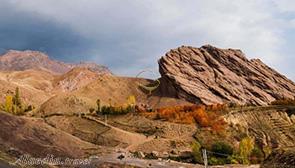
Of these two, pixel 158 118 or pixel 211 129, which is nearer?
pixel 211 129

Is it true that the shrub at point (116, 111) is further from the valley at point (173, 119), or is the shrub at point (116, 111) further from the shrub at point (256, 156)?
the shrub at point (256, 156)

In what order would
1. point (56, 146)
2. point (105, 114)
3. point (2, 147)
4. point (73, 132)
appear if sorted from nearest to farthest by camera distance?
1. point (2, 147)
2. point (56, 146)
3. point (73, 132)
4. point (105, 114)

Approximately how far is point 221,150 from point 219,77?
8459cm

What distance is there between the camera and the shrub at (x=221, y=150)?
6985 cm

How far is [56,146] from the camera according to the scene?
A: 118 ft

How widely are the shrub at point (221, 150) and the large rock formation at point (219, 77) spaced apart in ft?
229

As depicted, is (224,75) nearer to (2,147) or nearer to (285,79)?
(285,79)

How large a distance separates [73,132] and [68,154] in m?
50.4

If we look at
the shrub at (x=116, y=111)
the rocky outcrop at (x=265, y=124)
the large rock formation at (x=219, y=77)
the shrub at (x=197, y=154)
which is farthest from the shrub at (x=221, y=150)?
the large rock formation at (x=219, y=77)

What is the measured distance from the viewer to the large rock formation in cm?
14825

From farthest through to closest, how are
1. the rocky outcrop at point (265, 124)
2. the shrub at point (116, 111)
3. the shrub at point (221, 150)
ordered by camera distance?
the shrub at point (116, 111) < the rocky outcrop at point (265, 124) < the shrub at point (221, 150)

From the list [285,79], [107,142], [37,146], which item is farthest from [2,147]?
[285,79]

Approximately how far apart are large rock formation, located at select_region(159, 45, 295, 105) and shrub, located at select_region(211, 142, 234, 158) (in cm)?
6970

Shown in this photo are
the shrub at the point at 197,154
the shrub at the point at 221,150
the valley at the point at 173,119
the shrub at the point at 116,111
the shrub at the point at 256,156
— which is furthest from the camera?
the shrub at the point at 116,111
